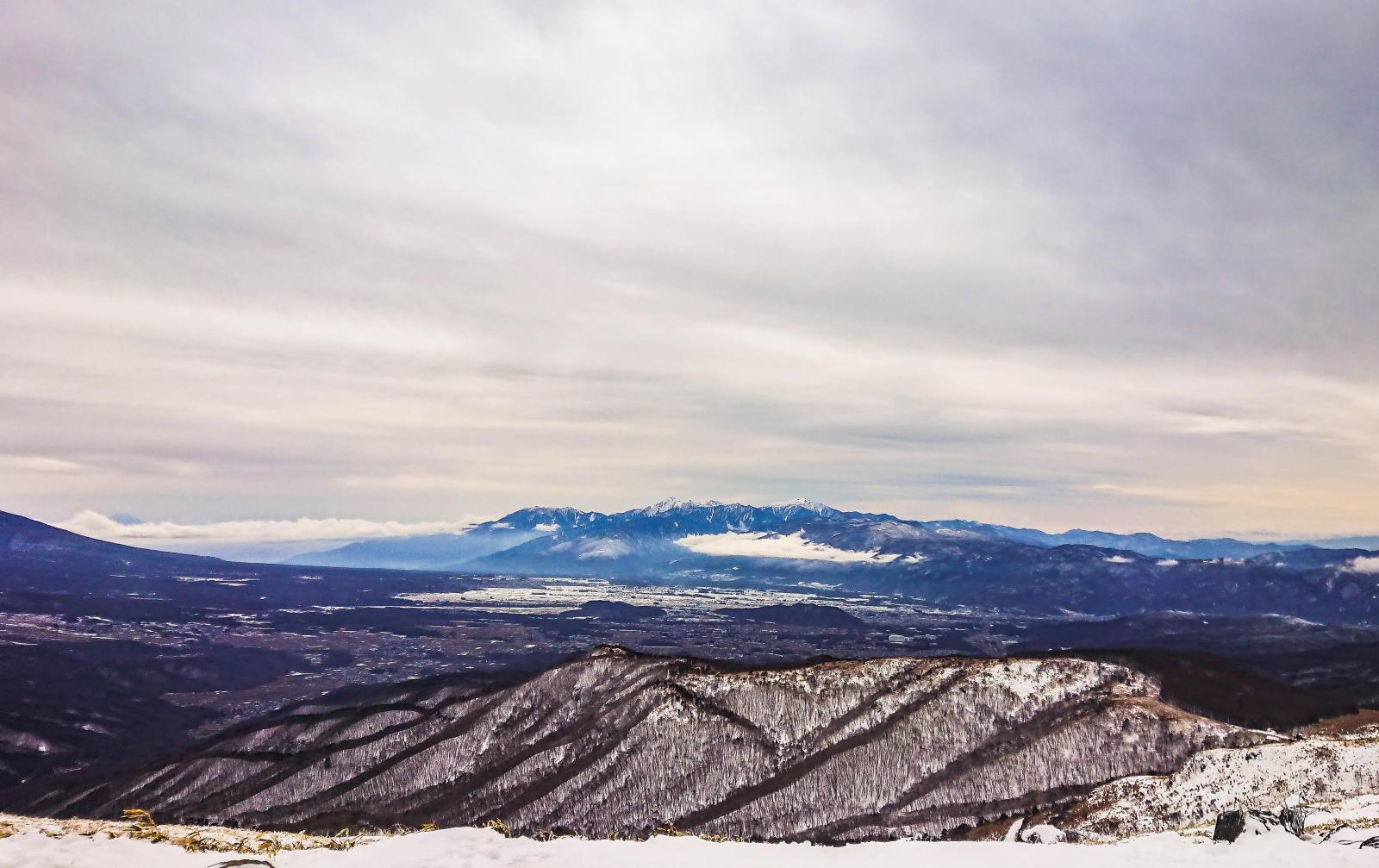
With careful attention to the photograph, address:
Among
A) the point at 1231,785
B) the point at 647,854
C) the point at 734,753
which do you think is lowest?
the point at 734,753

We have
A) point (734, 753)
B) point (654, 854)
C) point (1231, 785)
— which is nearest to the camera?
point (654, 854)

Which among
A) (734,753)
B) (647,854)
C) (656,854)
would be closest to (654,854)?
(656,854)

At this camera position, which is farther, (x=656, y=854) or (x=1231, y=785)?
(x=1231, y=785)

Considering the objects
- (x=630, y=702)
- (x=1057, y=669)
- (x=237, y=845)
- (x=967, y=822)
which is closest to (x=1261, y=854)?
(x=237, y=845)

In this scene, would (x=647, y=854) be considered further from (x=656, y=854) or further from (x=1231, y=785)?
(x=1231, y=785)

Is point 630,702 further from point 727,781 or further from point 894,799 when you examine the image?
point 894,799

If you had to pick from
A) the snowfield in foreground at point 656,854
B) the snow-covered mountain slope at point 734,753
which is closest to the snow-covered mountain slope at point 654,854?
the snowfield in foreground at point 656,854

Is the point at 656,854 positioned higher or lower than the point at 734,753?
higher
